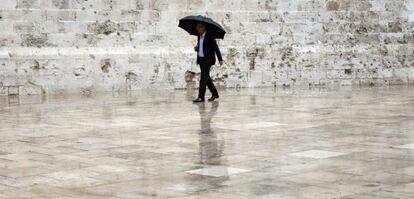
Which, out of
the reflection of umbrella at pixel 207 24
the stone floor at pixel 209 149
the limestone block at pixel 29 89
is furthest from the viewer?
the limestone block at pixel 29 89

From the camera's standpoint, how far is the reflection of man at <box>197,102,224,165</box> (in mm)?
6328

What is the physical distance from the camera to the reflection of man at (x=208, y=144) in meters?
6.33

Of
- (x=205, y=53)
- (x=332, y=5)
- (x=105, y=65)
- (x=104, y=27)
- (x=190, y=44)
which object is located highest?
(x=332, y=5)

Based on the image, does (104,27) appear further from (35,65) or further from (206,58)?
(206,58)

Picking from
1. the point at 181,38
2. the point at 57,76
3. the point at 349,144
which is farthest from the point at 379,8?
the point at 349,144

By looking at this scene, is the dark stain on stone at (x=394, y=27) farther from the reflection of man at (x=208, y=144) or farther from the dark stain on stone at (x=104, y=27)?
the reflection of man at (x=208, y=144)

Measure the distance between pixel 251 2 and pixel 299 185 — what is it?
1155 cm

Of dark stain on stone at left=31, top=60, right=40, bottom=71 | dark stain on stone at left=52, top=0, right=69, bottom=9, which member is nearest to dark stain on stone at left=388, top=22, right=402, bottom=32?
dark stain on stone at left=52, top=0, right=69, bottom=9

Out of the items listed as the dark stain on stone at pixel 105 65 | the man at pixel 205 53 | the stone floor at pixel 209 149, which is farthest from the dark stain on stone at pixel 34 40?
the man at pixel 205 53

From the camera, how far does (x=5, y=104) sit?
12219mm

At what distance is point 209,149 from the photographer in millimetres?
6930

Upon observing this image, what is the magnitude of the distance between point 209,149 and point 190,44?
Result: 895 centimetres

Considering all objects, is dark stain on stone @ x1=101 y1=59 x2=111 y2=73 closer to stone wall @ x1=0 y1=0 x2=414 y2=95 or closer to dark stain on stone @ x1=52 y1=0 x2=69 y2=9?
stone wall @ x1=0 y1=0 x2=414 y2=95

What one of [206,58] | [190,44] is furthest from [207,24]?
[190,44]
